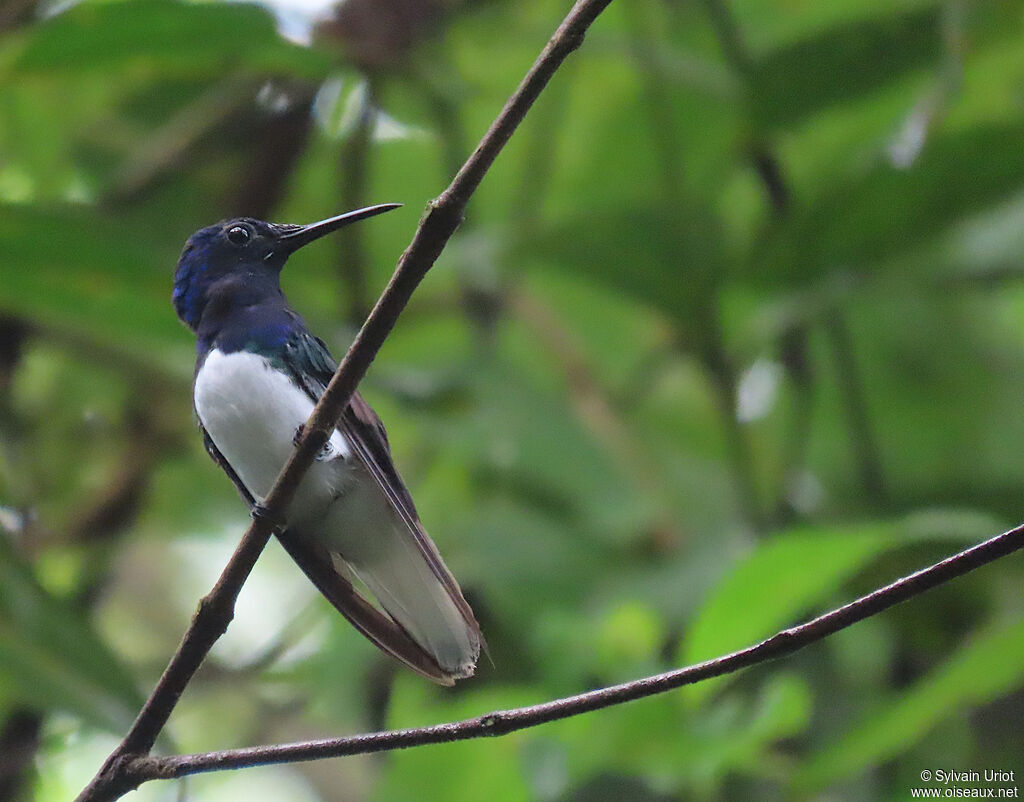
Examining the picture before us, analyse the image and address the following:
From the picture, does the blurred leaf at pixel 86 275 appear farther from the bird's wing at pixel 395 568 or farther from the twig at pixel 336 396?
the twig at pixel 336 396

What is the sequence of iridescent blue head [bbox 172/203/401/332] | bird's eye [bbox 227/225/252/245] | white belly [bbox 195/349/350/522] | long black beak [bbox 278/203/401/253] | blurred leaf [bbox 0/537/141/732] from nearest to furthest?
long black beak [bbox 278/203/401/253] → white belly [bbox 195/349/350/522] → blurred leaf [bbox 0/537/141/732] → iridescent blue head [bbox 172/203/401/332] → bird's eye [bbox 227/225/252/245]

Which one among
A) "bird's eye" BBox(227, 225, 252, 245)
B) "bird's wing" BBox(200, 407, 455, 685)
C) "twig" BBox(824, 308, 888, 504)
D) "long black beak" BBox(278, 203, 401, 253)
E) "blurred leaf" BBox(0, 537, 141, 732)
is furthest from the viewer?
"twig" BBox(824, 308, 888, 504)

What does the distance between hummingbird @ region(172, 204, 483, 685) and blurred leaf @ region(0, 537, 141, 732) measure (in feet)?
1.79

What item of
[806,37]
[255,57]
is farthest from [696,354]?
[255,57]

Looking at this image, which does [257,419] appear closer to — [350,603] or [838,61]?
[350,603]

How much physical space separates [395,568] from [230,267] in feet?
3.12

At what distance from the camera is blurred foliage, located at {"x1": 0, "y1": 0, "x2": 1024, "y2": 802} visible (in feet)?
10.1

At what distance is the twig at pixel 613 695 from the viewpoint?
1314 millimetres

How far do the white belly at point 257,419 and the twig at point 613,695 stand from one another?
1.04 meters

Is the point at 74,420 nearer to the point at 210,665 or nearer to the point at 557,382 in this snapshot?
the point at 210,665

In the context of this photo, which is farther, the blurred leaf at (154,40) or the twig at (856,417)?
the twig at (856,417)

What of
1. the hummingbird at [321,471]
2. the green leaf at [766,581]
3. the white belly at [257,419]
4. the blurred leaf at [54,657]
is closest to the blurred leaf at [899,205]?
the green leaf at [766,581]

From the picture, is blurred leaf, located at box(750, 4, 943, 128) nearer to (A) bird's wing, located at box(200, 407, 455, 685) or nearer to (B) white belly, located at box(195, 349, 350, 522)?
(B) white belly, located at box(195, 349, 350, 522)

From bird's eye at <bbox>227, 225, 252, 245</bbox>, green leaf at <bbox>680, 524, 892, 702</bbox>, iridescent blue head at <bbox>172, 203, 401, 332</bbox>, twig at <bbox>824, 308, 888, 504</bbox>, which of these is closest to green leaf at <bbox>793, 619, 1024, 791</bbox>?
green leaf at <bbox>680, 524, 892, 702</bbox>
